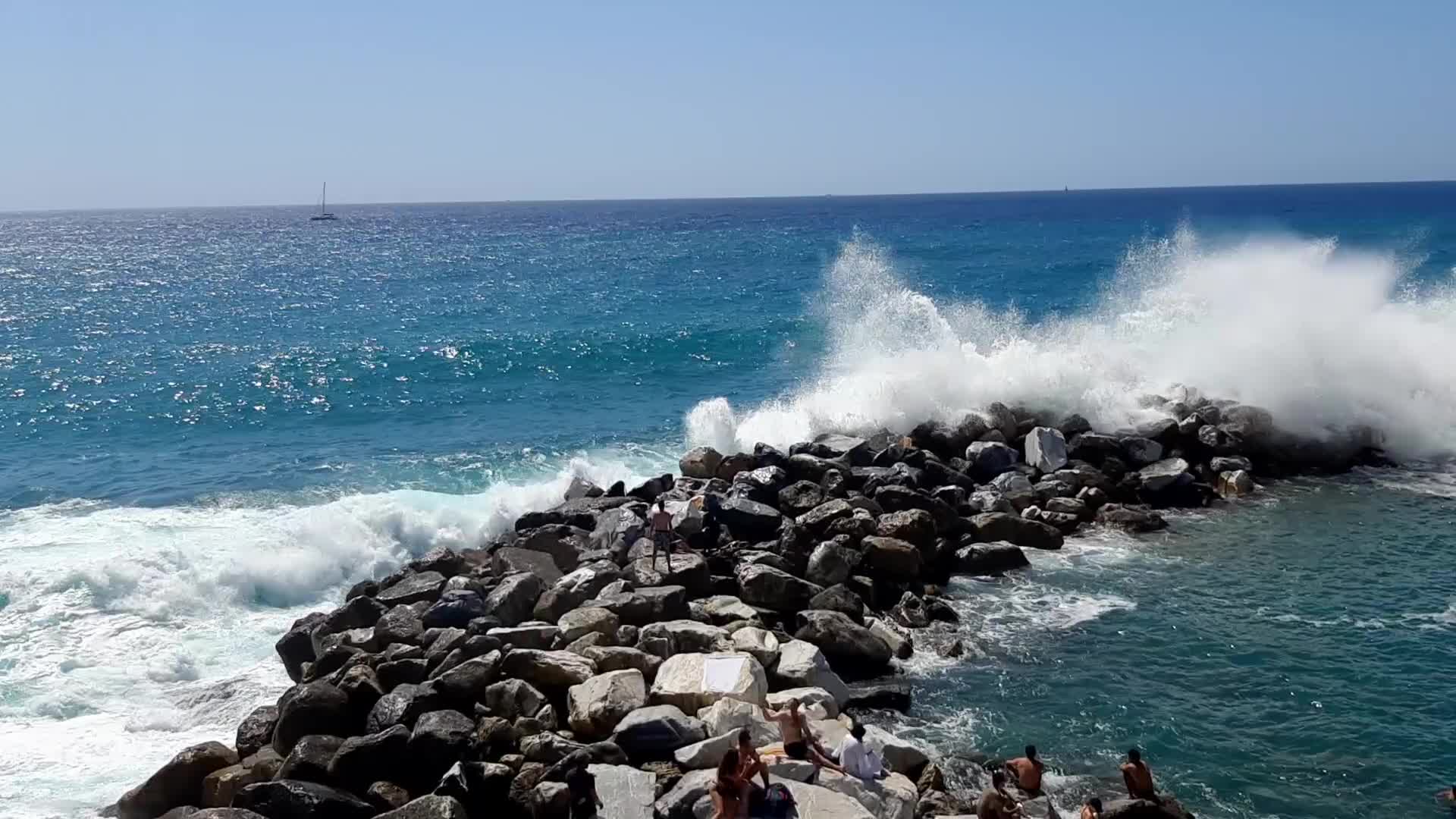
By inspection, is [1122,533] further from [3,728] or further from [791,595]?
[3,728]

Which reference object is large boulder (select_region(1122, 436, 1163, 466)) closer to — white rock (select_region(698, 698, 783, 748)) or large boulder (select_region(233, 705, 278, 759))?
white rock (select_region(698, 698, 783, 748))

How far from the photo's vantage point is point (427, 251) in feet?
328

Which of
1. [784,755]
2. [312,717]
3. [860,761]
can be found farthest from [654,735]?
[312,717]

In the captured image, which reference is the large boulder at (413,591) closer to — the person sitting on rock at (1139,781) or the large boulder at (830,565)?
the large boulder at (830,565)

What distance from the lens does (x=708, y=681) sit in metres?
13.8

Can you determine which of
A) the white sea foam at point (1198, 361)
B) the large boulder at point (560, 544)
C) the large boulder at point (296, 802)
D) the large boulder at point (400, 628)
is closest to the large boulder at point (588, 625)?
the large boulder at point (400, 628)

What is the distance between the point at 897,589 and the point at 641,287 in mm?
47619

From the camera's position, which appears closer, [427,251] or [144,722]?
[144,722]

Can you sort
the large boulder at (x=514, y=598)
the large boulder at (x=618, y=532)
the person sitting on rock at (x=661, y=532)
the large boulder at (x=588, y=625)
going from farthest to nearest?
the large boulder at (x=618, y=532), the person sitting on rock at (x=661, y=532), the large boulder at (x=514, y=598), the large boulder at (x=588, y=625)

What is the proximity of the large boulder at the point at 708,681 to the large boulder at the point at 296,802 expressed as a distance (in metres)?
3.60

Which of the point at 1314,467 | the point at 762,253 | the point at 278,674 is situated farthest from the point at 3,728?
the point at 762,253

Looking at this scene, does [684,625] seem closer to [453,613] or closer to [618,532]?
[453,613]

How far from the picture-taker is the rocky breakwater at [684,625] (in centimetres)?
1250

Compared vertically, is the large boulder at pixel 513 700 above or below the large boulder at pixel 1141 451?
below
